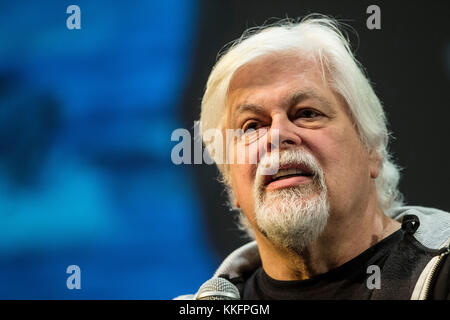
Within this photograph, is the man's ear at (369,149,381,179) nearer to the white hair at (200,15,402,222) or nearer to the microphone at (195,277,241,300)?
the white hair at (200,15,402,222)

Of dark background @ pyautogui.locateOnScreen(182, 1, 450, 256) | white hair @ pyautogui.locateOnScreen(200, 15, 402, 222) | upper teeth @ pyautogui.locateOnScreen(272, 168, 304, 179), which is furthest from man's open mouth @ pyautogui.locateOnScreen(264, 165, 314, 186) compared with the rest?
dark background @ pyautogui.locateOnScreen(182, 1, 450, 256)

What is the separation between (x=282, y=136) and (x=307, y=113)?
0.49ft

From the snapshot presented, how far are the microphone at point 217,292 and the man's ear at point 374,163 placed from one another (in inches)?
24.2

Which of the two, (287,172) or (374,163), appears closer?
(287,172)

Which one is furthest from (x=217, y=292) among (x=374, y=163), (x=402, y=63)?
(x=402, y=63)

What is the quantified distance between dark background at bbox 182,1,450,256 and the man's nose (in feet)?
1.79

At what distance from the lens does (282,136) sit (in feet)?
5.21

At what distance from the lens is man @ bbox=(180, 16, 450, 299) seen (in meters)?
1.54

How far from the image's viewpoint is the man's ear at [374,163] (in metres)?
1.75

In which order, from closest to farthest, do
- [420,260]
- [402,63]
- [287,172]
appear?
[420,260] < [287,172] < [402,63]

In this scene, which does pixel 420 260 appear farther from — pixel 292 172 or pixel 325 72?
pixel 325 72

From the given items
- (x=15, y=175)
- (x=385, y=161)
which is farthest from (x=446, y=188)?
(x=15, y=175)

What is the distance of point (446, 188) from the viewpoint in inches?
77.8
